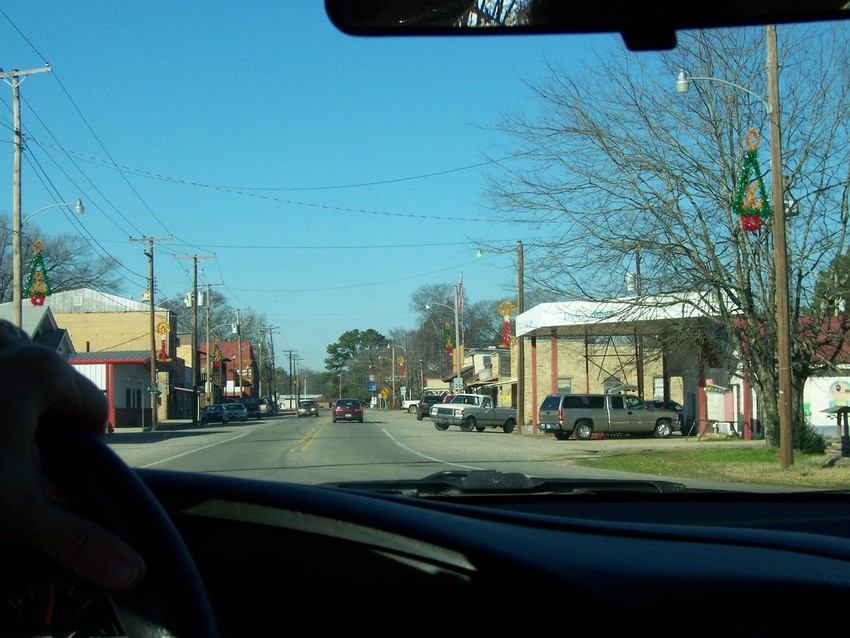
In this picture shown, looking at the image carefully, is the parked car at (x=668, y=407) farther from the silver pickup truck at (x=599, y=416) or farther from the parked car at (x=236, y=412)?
the parked car at (x=236, y=412)

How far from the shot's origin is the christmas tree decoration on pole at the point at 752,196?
59.4 ft

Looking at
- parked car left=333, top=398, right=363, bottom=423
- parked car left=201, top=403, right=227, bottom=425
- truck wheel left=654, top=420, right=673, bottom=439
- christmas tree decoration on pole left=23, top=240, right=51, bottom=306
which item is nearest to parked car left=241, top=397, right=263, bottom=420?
parked car left=201, top=403, right=227, bottom=425

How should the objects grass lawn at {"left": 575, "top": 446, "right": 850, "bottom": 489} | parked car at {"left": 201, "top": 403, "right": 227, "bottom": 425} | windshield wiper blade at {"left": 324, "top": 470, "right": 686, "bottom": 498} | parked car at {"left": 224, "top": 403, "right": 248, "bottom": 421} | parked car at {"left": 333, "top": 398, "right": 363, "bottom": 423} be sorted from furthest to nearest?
parked car at {"left": 224, "top": 403, "right": 248, "bottom": 421}, parked car at {"left": 201, "top": 403, "right": 227, "bottom": 425}, parked car at {"left": 333, "top": 398, "right": 363, "bottom": 423}, grass lawn at {"left": 575, "top": 446, "right": 850, "bottom": 489}, windshield wiper blade at {"left": 324, "top": 470, "right": 686, "bottom": 498}

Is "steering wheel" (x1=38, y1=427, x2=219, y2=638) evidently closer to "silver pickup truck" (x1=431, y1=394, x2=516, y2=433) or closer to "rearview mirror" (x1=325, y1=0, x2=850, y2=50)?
"rearview mirror" (x1=325, y1=0, x2=850, y2=50)

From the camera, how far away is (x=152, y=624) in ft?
4.05

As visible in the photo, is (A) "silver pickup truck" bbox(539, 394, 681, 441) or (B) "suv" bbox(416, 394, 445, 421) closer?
(A) "silver pickup truck" bbox(539, 394, 681, 441)

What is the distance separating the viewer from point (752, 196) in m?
18.2

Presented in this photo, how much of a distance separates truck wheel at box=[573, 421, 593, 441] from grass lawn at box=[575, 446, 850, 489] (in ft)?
36.0

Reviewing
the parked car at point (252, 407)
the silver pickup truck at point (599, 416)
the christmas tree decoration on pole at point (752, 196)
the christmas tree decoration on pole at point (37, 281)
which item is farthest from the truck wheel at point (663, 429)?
the parked car at point (252, 407)

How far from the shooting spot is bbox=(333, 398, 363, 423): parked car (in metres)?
57.0

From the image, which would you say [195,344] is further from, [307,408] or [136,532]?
[136,532]

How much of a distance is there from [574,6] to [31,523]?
1.74 m

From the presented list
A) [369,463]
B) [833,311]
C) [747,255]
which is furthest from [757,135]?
[369,463]

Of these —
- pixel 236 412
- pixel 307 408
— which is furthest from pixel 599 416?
pixel 307 408
